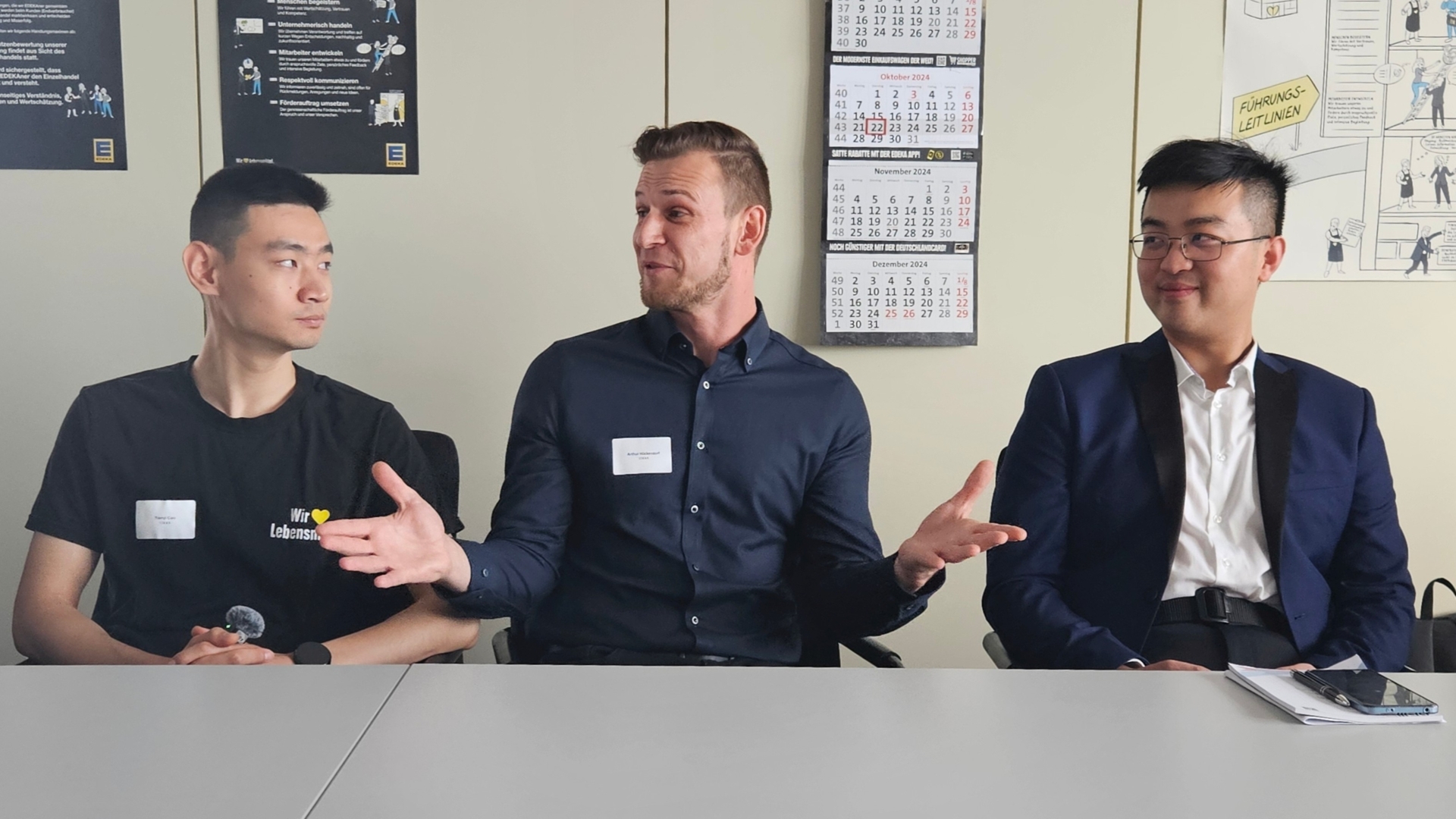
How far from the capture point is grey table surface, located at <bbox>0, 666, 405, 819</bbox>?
1.00 metres

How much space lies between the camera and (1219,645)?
1976mm

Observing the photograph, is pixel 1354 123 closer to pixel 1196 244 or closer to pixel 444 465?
pixel 1196 244

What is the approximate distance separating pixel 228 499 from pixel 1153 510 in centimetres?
181

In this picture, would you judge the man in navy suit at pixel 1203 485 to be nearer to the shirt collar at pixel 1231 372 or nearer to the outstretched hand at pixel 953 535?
the shirt collar at pixel 1231 372

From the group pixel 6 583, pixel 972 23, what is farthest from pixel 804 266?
pixel 6 583

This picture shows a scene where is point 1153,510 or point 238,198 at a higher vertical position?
point 238,198

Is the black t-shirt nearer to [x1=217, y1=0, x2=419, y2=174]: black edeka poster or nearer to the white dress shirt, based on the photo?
[x1=217, y1=0, x2=419, y2=174]: black edeka poster

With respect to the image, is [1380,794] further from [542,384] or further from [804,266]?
[804,266]

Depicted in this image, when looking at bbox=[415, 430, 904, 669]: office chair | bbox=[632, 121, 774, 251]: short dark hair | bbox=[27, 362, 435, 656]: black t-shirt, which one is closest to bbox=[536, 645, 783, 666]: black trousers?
bbox=[415, 430, 904, 669]: office chair

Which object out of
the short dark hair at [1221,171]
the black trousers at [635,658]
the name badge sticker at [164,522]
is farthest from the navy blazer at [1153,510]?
the name badge sticker at [164,522]

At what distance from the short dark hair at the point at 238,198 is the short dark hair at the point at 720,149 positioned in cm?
74

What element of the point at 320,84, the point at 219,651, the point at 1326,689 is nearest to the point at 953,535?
the point at 1326,689

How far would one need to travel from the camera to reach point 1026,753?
1.12 metres

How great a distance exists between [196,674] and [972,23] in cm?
232
